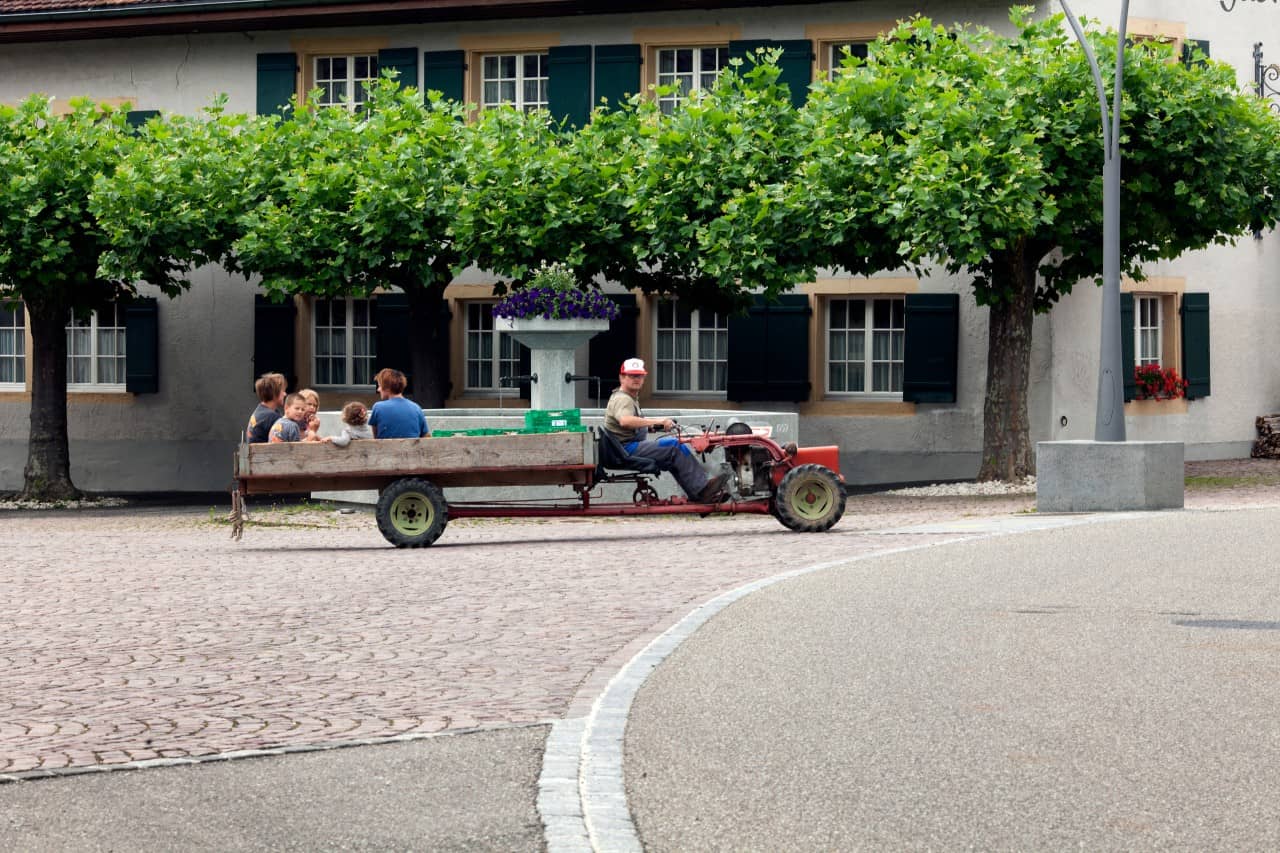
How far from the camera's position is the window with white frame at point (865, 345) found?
27.7m

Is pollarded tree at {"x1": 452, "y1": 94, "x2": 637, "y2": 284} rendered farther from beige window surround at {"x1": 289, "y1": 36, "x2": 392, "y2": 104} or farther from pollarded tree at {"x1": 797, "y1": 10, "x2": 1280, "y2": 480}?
beige window surround at {"x1": 289, "y1": 36, "x2": 392, "y2": 104}

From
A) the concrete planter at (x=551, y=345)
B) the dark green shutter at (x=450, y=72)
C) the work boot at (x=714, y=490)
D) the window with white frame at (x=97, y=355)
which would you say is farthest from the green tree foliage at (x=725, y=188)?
the window with white frame at (x=97, y=355)

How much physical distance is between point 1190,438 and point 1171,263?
257 centimetres

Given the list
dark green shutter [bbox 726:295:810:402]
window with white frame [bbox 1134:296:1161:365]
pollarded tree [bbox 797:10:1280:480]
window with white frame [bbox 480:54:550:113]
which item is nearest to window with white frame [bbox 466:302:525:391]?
window with white frame [bbox 480:54:550:113]

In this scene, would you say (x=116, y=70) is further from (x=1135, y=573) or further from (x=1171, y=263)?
(x=1135, y=573)

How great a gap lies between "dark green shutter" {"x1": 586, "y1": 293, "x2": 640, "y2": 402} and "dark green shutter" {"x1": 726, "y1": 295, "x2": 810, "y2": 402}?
1.38m

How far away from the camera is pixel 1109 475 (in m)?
18.8

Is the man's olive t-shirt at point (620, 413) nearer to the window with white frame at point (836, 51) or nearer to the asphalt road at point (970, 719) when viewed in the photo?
the asphalt road at point (970, 719)

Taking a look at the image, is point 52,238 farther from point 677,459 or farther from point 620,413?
point 677,459

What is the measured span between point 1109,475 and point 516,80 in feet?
43.1

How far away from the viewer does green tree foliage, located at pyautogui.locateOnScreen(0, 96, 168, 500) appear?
25.1 metres

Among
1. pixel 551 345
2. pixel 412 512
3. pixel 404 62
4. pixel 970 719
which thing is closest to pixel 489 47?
pixel 404 62

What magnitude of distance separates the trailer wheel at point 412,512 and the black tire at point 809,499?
2738mm

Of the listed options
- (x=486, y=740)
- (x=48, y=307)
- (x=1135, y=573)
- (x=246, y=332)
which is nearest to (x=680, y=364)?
(x=246, y=332)
